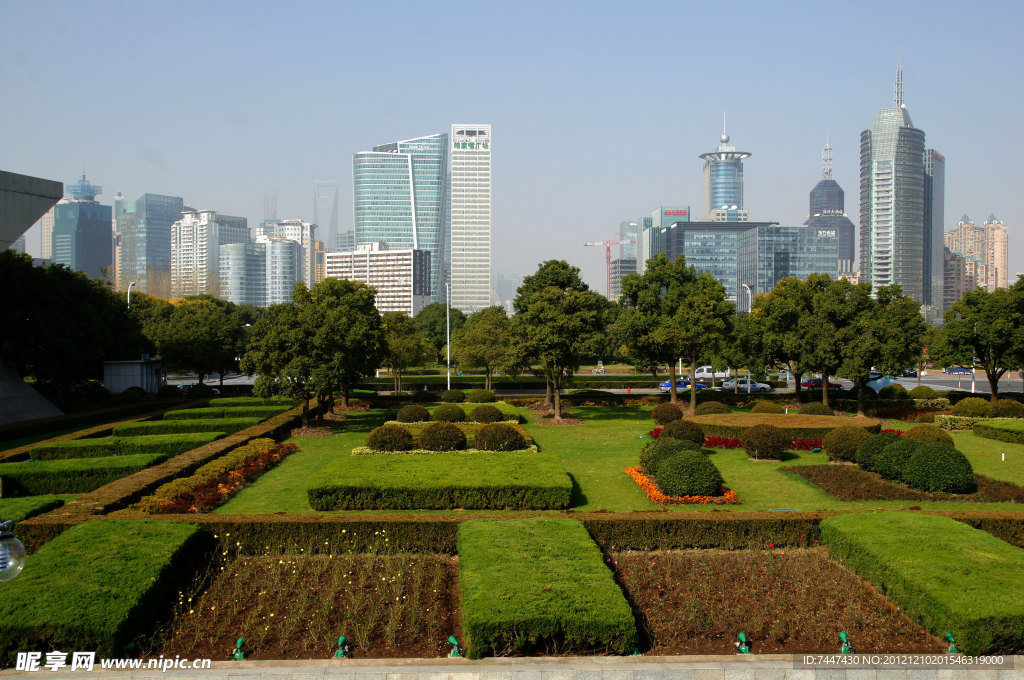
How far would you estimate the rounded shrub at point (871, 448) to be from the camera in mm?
18047

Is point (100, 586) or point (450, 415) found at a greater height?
point (450, 415)

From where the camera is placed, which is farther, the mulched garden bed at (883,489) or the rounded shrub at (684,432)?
the rounded shrub at (684,432)

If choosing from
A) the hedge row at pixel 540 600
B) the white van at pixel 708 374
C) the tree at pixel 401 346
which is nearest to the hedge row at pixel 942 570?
the hedge row at pixel 540 600

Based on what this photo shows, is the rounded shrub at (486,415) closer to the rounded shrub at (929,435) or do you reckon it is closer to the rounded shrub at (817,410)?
the rounded shrub at (817,410)

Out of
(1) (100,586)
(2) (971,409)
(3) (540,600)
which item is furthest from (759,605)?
(2) (971,409)

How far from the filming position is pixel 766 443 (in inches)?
818

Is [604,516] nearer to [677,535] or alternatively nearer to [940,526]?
[677,535]

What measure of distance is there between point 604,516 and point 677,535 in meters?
1.35

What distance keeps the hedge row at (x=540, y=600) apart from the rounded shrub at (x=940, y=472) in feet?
32.3

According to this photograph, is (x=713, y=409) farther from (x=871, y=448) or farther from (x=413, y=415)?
(x=413, y=415)

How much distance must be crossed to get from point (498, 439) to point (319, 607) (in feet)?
36.5

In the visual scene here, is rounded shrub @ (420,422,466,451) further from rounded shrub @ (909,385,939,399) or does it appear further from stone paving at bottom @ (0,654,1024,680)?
rounded shrub @ (909,385,939,399)

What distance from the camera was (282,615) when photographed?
946cm

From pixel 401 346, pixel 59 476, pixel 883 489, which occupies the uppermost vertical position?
pixel 401 346
